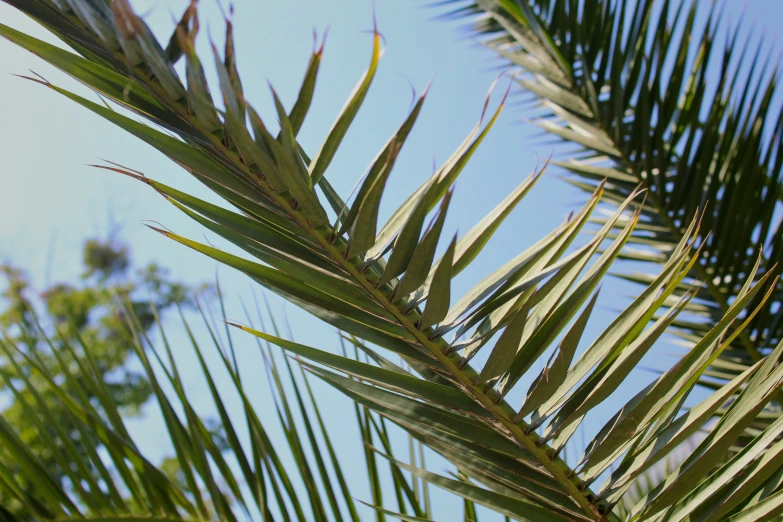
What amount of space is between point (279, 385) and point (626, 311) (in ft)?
2.11

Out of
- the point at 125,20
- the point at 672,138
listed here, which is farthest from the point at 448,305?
the point at 672,138

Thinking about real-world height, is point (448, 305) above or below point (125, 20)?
below

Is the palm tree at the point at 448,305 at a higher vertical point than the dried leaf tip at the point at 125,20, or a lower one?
lower

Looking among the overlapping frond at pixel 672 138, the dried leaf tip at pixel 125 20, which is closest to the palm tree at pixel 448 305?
the dried leaf tip at pixel 125 20

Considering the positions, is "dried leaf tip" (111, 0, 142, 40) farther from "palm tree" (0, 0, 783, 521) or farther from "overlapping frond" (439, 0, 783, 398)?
"overlapping frond" (439, 0, 783, 398)

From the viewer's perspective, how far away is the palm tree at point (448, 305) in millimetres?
600

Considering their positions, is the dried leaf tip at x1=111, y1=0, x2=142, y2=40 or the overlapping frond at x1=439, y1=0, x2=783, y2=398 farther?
the overlapping frond at x1=439, y1=0, x2=783, y2=398

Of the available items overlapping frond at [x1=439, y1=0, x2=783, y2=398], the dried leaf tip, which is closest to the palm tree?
the dried leaf tip

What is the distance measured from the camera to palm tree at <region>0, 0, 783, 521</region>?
60 cm

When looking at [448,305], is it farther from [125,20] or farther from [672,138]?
[672,138]

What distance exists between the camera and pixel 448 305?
0.62 metres

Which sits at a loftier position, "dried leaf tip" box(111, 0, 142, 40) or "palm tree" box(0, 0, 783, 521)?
"dried leaf tip" box(111, 0, 142, 40)

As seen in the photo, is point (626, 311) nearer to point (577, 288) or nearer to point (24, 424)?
point (577, 288)

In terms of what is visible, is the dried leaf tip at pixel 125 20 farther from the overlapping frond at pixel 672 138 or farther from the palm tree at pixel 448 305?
the overlapping frond at pixel 672 138
